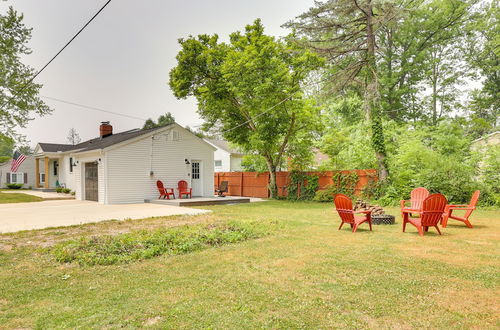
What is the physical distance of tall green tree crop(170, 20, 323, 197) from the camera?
14734 millimetres

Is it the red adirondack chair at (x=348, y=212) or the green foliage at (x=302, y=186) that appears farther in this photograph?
the green foliage at (x=302, y=186)

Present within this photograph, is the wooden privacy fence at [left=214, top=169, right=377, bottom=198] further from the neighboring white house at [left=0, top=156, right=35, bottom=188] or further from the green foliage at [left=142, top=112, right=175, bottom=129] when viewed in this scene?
A: the green foliage at [left=142, top=112, right=175, bottom=129]

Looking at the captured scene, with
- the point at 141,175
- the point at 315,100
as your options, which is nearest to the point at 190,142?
the point at 141,175

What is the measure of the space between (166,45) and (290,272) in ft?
53.8

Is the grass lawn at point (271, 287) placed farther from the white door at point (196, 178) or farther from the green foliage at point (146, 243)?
the white door at point (196, 178)

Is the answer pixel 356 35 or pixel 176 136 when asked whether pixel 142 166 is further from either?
pixel 356 35

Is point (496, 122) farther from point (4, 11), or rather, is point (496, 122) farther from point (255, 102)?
point (4, 11)

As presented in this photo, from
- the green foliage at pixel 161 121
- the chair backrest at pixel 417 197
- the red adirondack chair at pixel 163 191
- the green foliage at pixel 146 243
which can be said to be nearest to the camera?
the green foliage at pixel 146 243

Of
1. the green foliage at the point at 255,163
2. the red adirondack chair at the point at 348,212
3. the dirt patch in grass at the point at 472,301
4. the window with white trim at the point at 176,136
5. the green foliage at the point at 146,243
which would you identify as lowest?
the dirt patch in grass at the point at 472,301

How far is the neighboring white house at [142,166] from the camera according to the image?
47.9ft

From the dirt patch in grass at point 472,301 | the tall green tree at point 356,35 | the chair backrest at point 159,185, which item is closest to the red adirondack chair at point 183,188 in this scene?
the chair backrest at point 159,185

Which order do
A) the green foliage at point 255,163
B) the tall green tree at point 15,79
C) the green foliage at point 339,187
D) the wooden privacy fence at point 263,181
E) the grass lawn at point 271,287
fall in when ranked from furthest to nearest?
the green foliage at point 255,163
the tall green tree at point 15,79
the green foliage at point 339,187
the wooden privacy fence at point 263,181
the grass lawn at point 271,287

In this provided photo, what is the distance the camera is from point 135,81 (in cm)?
2003

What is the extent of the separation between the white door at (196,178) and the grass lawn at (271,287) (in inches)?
457
